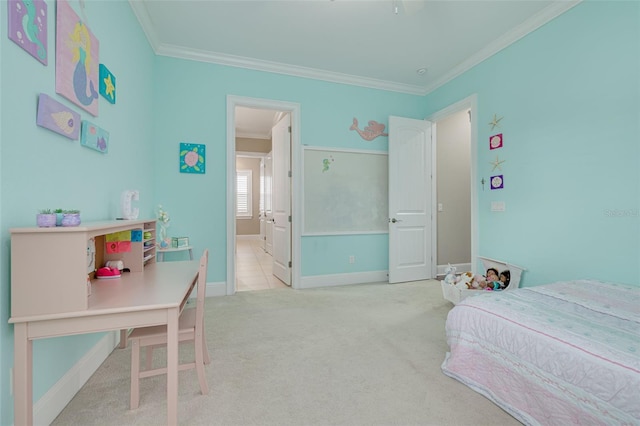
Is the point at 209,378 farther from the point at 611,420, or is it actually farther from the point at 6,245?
the point at 611,420

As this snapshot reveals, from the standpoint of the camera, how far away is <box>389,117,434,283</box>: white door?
160 inches

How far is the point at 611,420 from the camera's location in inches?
43.4

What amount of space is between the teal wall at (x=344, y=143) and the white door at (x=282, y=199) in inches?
12.0

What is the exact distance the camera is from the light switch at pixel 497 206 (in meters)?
3.16

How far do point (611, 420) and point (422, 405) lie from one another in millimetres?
764

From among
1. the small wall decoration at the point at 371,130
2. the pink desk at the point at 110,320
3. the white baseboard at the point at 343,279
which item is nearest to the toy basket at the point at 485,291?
the white baseboard at the point at 343,279

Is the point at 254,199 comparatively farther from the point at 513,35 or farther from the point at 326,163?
the point at 513,35

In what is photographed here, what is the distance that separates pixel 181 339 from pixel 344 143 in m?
3.15

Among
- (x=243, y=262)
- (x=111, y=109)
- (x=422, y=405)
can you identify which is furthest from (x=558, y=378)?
(x=243, y=262)

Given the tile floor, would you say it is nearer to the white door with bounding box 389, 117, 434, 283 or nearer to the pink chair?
the white door with bounding box 389, 117, 434, 283

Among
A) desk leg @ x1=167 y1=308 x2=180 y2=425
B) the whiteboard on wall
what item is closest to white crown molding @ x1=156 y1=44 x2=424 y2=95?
the whiteboard on wall

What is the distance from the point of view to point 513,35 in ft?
9.81

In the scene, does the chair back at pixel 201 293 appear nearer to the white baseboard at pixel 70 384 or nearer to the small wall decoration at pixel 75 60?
A: the white baseboard at pixel 70 384

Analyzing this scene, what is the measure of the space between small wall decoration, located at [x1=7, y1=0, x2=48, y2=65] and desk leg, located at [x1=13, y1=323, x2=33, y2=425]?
1184 millimetres
